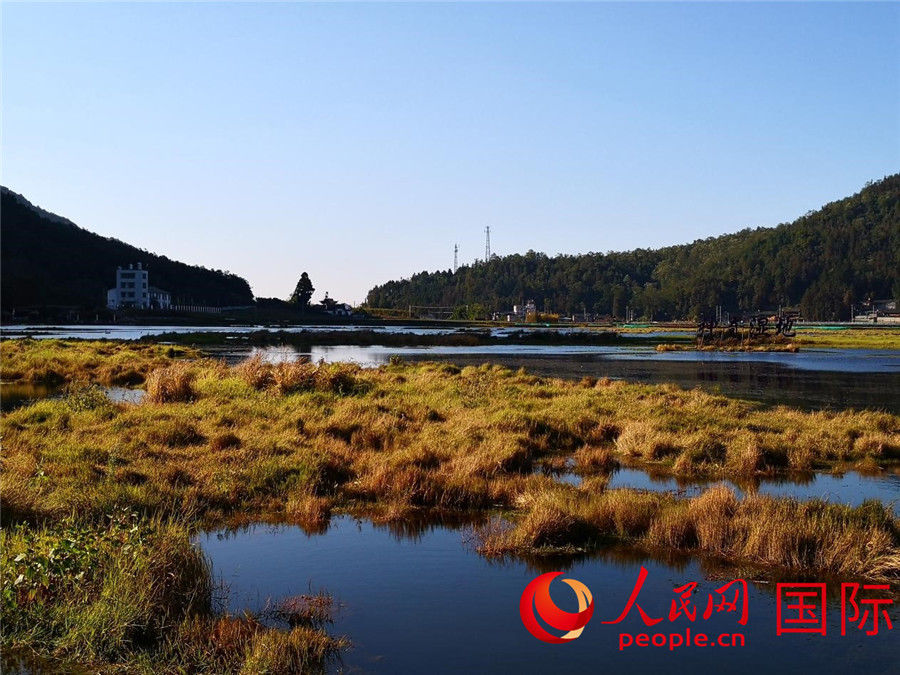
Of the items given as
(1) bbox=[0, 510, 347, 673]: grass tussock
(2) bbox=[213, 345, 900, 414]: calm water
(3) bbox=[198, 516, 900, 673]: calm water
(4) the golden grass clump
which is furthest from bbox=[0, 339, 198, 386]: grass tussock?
(1) bbox=[0, 510, 347, 673]: grass tussock

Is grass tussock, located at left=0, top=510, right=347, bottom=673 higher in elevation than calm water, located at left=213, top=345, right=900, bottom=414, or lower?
higher

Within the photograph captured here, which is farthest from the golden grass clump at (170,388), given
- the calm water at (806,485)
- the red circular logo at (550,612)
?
the red circular logo at (550,612)

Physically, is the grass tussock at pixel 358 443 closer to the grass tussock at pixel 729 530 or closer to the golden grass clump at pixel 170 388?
the golden grass clump at pixel 170 388

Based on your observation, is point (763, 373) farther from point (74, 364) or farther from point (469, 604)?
point (469, 604)

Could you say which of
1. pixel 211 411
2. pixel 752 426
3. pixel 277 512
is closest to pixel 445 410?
pixel 211 411

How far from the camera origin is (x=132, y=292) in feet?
608

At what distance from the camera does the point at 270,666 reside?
27.1ft

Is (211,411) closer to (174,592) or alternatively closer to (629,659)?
(174,592)

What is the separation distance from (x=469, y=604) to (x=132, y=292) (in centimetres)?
18930

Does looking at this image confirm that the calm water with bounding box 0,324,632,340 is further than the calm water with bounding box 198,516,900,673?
Yes

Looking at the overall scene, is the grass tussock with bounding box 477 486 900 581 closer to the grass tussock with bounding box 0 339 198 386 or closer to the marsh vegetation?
the marsh vegetation

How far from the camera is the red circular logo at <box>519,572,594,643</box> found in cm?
996

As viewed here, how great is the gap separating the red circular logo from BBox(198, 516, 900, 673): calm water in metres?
0.12

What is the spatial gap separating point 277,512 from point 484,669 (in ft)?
23.8
